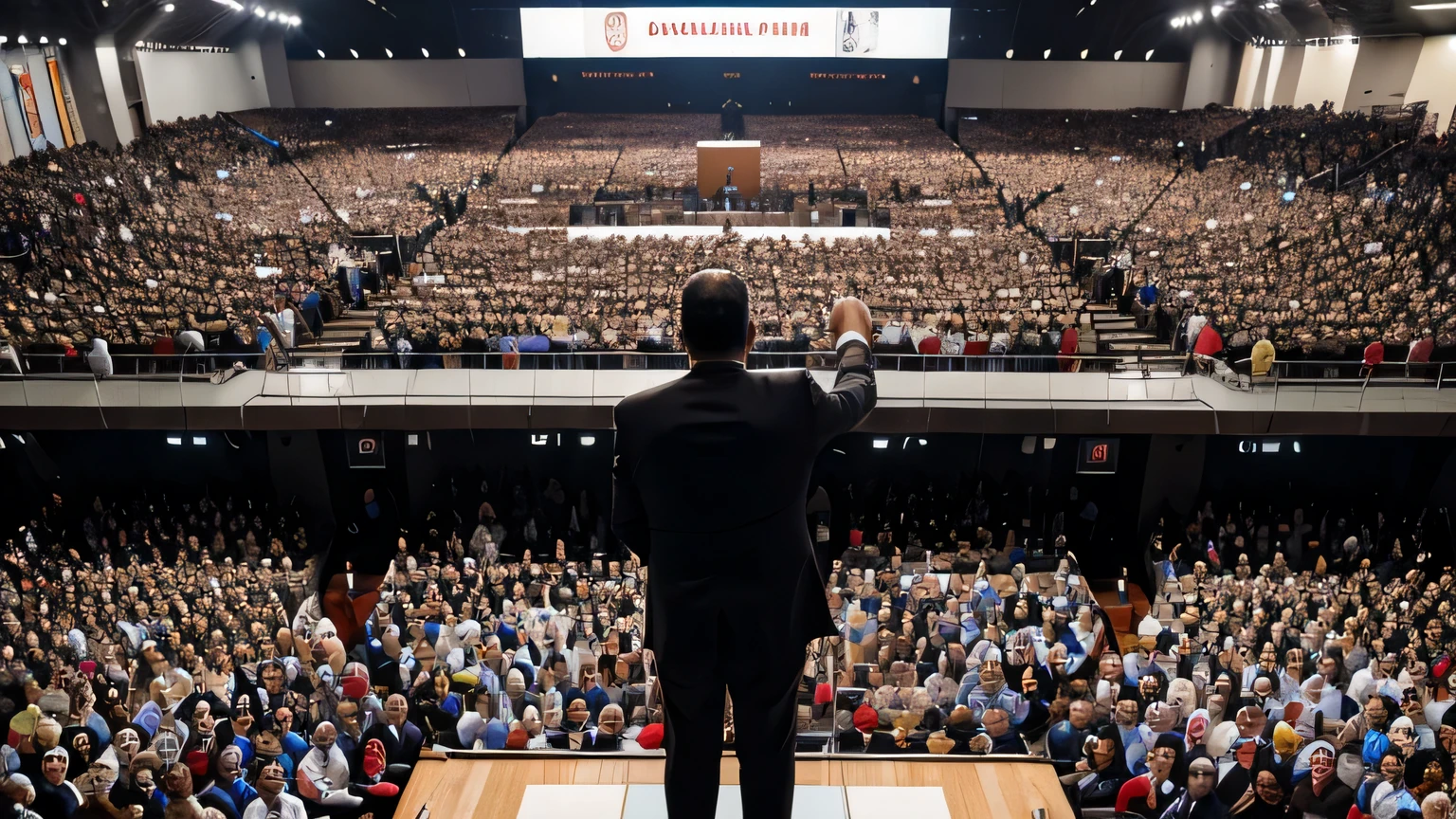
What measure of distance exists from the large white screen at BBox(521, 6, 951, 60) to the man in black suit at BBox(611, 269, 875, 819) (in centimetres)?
886

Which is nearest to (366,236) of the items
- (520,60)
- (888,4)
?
(520,60)

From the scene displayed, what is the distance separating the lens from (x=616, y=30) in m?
9.20

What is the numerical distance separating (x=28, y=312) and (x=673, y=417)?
822 cm

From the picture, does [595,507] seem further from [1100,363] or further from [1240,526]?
[1240,526]

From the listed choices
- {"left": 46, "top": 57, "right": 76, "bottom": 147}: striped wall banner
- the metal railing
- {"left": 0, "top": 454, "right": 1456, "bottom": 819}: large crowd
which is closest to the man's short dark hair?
{"left": 0, "top": 454, "right": 1456, "bottom": 819}: large crowd

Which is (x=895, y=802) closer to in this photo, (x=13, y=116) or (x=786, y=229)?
(x=786, y=229)

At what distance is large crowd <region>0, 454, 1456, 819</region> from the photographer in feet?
9.82

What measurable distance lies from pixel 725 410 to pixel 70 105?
10.2 m

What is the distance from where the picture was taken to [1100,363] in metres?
6.48

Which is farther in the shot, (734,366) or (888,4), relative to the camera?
(888,4)

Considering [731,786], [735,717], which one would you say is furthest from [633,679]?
[735,717]

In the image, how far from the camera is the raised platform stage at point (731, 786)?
2156mm

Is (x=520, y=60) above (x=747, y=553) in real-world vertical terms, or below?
above

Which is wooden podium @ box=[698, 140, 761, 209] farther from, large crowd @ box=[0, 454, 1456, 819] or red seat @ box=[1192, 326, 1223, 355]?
large crowd @ box=[0, 454, 1456, 819]
